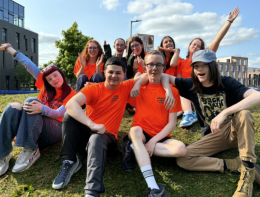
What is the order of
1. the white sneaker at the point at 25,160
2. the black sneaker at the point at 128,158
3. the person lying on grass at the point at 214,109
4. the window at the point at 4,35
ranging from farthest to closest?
the window at the point at 4,35 < the white sneaker at the point at 25,160 < the black sneaker at the point at 128,158 < the person lying on grass at the point at 214,109

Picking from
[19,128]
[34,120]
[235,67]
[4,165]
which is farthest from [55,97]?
[235,67]

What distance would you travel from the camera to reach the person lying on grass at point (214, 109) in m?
2.76

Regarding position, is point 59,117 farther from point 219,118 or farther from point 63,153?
point 219,118

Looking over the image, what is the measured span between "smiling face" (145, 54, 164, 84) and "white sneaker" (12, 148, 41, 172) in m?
2.34

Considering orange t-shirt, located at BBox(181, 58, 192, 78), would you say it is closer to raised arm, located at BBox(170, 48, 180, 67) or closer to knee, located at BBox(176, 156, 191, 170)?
raised arm, located at BBox(170, 48, 180, 67)

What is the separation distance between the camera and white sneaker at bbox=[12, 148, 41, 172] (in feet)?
10.7

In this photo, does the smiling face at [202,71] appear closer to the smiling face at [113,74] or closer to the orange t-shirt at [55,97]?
the smiling face at [113,74]

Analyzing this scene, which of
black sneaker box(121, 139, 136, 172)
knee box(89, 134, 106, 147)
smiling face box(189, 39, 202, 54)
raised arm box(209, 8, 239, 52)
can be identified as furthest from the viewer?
smiling face box(189, 39, 202, 54)

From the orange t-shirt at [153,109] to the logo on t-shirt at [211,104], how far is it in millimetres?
376

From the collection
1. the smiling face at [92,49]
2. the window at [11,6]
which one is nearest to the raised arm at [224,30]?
the smiling face at [92,49]

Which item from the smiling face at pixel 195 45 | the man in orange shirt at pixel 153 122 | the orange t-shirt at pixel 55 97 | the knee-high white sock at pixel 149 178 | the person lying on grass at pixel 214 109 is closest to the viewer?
the knee-high white sock at pixel 149 178

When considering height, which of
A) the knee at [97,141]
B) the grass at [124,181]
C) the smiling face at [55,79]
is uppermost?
the smiling face at [55,79]

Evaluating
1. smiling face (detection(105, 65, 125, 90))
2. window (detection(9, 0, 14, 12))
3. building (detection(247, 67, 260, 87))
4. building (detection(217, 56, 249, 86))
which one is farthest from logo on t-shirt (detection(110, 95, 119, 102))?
building (detection(247, 67, 260, 87))

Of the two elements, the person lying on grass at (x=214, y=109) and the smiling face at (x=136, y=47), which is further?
the smiling face at (x=136, y=47)
